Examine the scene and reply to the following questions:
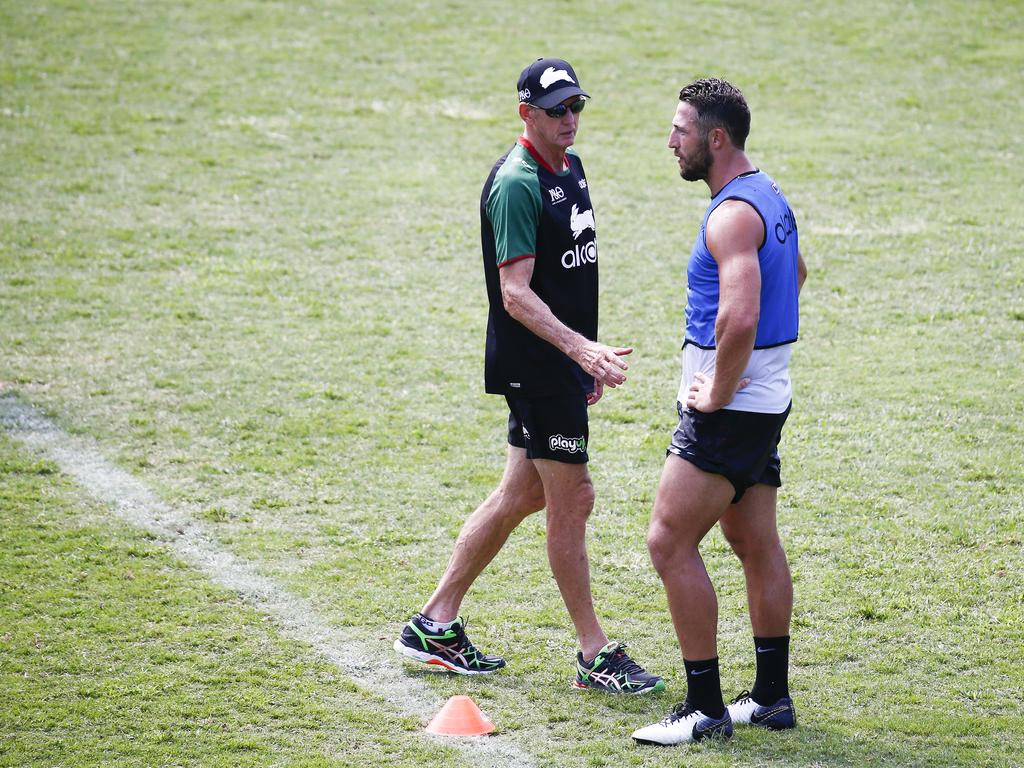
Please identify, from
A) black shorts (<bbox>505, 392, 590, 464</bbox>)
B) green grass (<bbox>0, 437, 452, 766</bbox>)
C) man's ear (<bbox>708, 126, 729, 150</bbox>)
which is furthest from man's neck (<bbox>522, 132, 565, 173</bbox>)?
green grass (<bbox>0, 437, 452, 766</bbox>)

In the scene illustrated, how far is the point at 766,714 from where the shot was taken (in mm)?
4879

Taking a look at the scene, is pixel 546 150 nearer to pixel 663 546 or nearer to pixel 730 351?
pixel 730 351

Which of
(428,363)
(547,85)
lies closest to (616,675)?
(547,85)

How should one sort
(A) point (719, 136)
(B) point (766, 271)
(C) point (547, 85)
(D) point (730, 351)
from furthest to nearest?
(C) point (547, 85)
(A) point (719, 136)
(B) point (766, 271)
(D) point (730, 351)

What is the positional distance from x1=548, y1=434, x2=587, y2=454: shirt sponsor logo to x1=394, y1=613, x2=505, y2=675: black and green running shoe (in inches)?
36.2

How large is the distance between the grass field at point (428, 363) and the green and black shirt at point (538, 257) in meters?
1.27

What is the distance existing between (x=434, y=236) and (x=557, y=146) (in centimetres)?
699

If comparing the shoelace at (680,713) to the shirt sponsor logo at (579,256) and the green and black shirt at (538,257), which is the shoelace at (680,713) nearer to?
the green and black shirt at (538,257)

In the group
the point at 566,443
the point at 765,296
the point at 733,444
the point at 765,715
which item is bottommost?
the point at 765,715

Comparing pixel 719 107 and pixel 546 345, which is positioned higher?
pixel 719 107

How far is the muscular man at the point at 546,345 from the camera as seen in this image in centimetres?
504

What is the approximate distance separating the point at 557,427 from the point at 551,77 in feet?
4.68

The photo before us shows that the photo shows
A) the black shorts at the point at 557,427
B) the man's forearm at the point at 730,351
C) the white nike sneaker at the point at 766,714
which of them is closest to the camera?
the man's forearm at the point at 730,351

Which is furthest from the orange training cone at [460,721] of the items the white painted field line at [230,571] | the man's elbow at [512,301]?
the man's elbow at [512,301]
